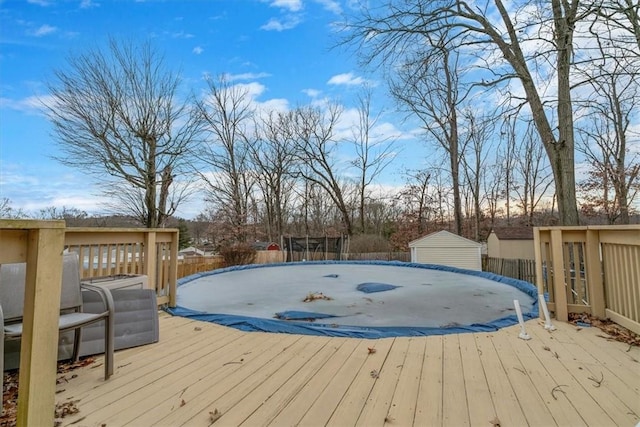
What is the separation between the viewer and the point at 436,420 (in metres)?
1.34

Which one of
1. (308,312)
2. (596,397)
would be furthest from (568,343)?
(308,312)

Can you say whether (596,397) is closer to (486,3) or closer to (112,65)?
(486,3)

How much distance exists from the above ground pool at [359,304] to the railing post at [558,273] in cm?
27

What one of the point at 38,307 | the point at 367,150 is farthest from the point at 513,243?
the point at 38,307

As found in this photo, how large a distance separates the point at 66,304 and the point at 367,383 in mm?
→ 1796

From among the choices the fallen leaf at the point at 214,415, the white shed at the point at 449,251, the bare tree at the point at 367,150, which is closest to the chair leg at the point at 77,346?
the fallen leaf at the point at 214,415

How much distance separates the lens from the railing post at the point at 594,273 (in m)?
2.70

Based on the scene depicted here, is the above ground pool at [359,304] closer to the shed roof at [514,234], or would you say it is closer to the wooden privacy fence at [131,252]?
the wooden privacy fence at [131,252]

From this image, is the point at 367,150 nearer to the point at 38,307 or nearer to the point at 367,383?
the point at 367,383

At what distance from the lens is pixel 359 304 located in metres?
3.72

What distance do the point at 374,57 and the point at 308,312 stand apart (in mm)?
5229

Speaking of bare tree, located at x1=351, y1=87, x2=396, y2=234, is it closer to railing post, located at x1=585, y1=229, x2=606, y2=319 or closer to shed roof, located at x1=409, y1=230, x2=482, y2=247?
shed roof, located at x1=409, y1=230, x2=482, y2=247

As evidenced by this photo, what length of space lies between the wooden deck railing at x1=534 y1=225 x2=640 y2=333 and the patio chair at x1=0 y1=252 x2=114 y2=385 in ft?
11.1

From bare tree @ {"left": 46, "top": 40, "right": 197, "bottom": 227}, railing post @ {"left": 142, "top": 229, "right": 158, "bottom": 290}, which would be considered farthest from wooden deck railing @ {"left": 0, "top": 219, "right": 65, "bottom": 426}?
bare tree @ {"left": 46, "top": 40, "right": 197, "bottom": 227}
